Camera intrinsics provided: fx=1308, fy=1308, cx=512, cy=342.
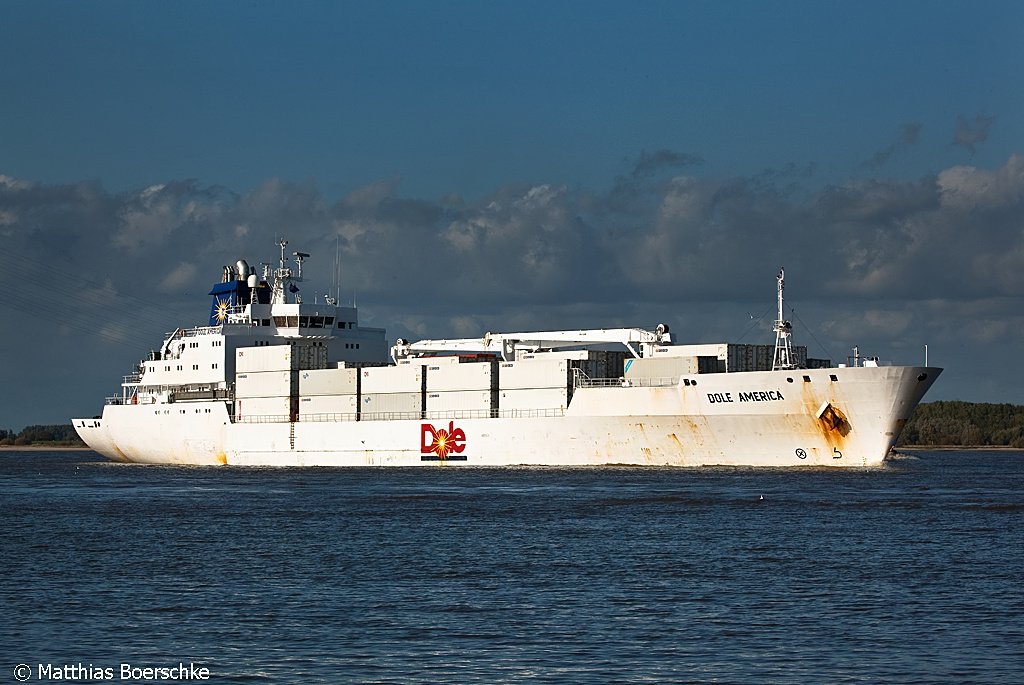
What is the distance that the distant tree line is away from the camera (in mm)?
147000

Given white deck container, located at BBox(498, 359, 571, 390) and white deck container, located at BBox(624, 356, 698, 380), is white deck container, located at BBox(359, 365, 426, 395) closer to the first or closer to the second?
white deck container, located at BBox(498, 359, 571, 390)

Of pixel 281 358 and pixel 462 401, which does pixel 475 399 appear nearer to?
pixel 462 401

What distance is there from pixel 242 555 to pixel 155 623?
9034 mm

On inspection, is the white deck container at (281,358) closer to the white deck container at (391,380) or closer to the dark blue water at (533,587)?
the white deck container at (391,380)

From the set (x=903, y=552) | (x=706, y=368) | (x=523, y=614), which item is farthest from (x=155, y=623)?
(x=706, y=368)

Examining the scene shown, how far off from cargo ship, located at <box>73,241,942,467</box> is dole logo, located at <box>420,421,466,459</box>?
0.08 meters

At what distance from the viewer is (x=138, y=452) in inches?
3278

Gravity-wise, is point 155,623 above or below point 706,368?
below

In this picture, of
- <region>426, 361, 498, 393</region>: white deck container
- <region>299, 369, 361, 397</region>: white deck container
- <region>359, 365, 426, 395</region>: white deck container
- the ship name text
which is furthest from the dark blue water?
<region>299, 369, 361, 397</region>: white deck container

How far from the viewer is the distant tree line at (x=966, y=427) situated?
14700cm

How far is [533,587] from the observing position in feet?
81.8

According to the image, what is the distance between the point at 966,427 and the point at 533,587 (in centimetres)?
13385

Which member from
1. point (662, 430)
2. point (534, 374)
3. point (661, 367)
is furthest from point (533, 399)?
point (662, 430)

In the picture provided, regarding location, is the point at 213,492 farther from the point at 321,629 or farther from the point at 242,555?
the point at 321,629
